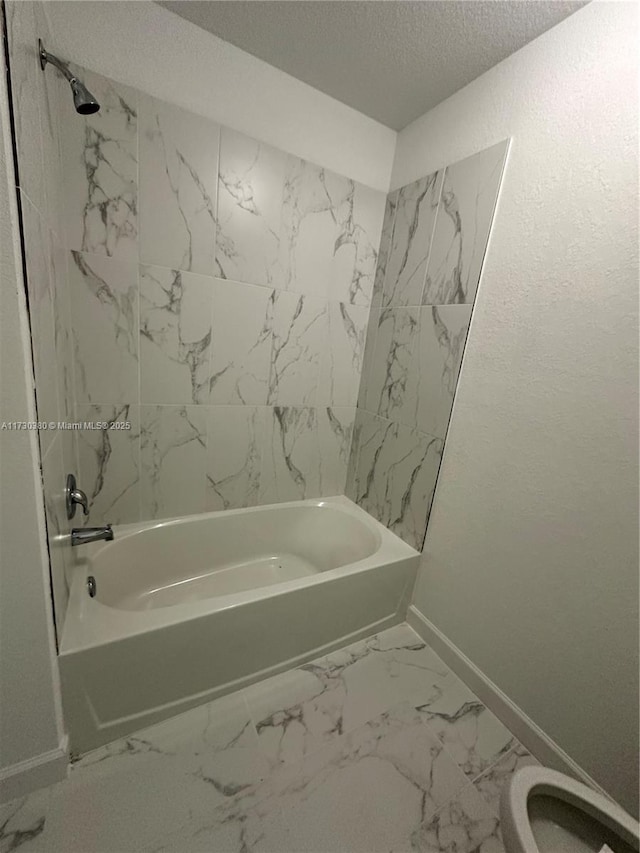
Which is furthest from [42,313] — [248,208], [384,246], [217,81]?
[384,246]

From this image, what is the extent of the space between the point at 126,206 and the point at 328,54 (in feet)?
3.10

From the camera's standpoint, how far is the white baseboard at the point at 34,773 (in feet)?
2.94

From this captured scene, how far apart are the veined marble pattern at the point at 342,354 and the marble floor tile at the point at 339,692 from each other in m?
1.21

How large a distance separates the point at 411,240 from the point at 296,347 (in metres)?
0.72

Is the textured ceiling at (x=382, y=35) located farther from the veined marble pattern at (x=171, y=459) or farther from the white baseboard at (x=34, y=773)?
the white baseboard at (x=34, y=773)

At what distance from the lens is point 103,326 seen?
1311 millimetres

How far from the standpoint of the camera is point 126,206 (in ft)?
4.10

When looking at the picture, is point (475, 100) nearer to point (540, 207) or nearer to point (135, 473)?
point (540, 207)

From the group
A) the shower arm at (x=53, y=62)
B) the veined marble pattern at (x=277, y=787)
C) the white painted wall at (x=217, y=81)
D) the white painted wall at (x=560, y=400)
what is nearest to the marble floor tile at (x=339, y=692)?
the veined marble pattern at (x=277, y=787)

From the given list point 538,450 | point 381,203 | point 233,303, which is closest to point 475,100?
point 381,203

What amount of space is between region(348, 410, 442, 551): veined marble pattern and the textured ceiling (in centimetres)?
140

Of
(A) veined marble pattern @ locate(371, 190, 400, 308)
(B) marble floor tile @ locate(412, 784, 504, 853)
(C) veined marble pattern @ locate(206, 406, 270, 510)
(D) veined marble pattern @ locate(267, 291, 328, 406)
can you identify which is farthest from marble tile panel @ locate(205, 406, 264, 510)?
(B) marble floor tile @ locate(412, 784, 504, 853)

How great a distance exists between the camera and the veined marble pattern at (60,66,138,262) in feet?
3.73

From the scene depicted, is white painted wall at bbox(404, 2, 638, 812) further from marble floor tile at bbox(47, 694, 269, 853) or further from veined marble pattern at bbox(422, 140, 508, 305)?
marble floor tile at bbox(47, 694, 269, 853)
